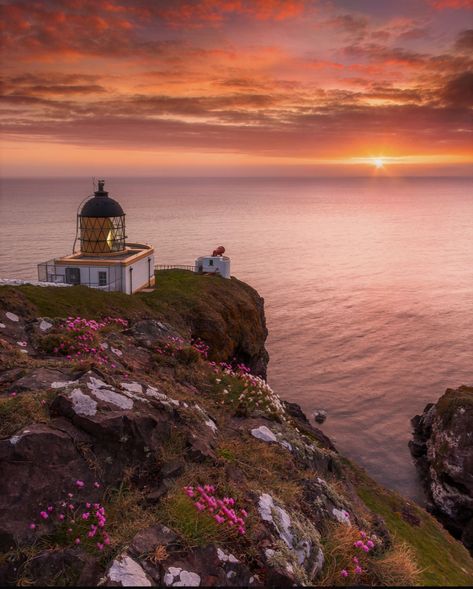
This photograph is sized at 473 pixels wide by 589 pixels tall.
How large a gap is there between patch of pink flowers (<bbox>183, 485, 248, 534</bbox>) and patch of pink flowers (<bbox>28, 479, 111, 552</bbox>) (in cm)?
180

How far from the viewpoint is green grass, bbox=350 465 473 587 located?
14602 millimetres

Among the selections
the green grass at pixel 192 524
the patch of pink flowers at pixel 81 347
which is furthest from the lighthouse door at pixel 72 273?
the green grass at pixel 192 524

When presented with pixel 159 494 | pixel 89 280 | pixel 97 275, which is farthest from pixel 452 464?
pixel 89 280

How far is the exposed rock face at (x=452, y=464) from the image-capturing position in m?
30.3

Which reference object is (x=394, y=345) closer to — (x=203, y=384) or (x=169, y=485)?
(x=203, y=384)

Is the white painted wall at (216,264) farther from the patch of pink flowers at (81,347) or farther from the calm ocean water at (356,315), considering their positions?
the patch of pink flowers at (81,347)

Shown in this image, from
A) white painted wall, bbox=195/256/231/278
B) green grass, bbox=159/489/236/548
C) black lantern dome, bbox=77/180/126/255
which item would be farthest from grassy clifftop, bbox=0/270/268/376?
green grass, bbox=159/489/236/548

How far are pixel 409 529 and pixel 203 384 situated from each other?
10.3 metres

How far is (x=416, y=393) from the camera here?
4903cm

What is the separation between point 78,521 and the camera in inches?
340

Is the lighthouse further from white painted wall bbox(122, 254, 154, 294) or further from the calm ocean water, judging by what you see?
the calm ocean water

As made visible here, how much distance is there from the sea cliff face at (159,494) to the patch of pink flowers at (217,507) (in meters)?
0.03

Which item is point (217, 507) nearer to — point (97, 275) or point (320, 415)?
point (97, 275)

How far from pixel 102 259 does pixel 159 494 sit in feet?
116
